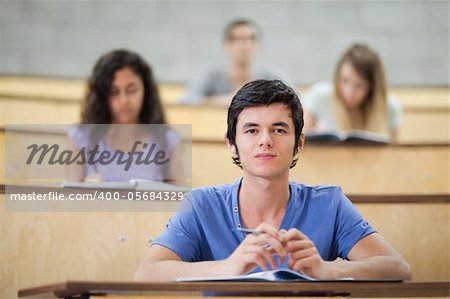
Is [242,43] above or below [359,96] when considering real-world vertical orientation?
above

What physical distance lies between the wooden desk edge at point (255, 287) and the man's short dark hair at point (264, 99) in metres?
0.44

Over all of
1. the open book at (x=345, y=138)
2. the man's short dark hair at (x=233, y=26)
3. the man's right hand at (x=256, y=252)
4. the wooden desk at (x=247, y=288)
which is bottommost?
the wooden desk at (x=247, y=288)

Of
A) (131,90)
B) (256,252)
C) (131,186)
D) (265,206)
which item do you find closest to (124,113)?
(131,90)

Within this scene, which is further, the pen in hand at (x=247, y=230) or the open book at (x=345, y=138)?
the open book at (x=345, y=138)

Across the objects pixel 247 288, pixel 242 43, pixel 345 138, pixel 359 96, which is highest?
pixel 242 43

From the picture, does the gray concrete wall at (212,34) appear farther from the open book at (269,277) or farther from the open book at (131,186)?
the open book at (269,277)

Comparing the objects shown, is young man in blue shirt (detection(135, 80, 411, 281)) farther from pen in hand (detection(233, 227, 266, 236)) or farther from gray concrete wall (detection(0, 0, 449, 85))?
gray concrete wall (detection(0, 0, 449, 85))

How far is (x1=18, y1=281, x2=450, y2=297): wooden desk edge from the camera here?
4.29 ft

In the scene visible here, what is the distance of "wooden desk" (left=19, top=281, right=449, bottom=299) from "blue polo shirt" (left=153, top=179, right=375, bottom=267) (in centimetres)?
26

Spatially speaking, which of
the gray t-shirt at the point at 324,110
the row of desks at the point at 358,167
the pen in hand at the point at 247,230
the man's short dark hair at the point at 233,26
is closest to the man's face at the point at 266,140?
the pen in hand at the point at 247,230

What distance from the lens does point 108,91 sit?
2650 mm

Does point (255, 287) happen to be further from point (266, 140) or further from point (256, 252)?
point (266, 140)

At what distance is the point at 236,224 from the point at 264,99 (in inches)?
9.3

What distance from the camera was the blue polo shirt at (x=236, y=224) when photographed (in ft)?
5.58
